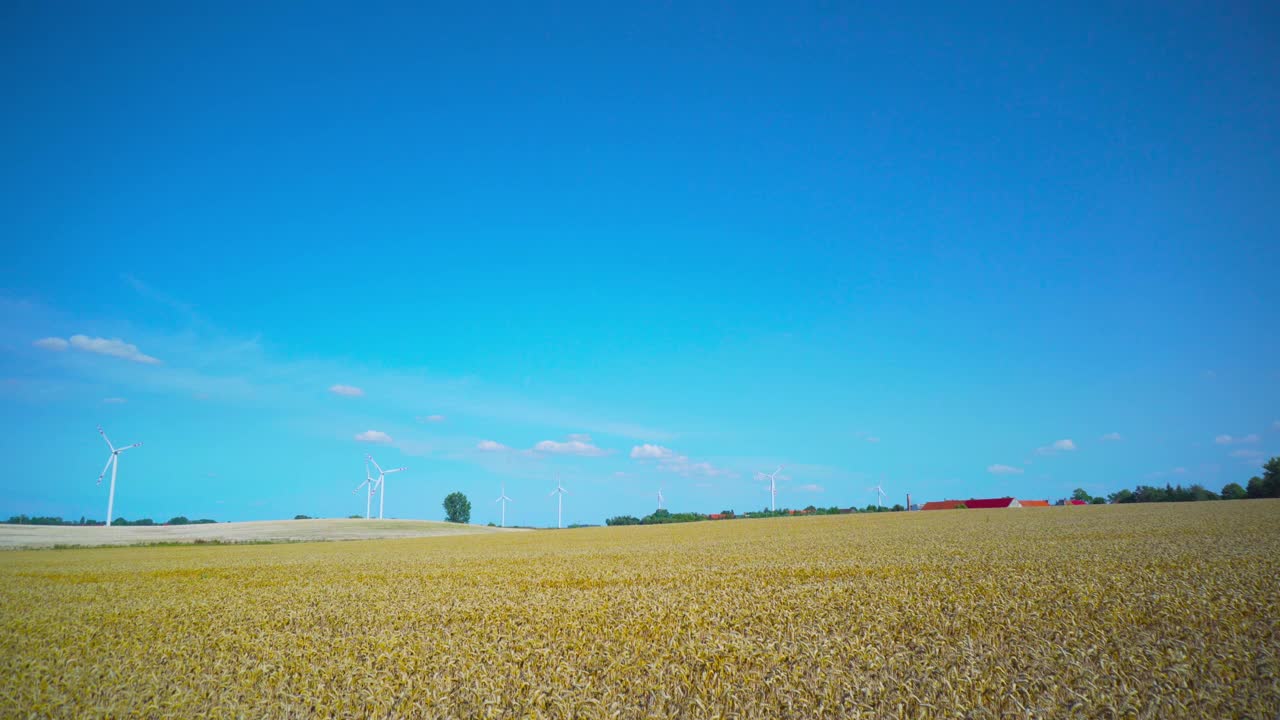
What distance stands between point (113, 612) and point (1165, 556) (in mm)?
17025

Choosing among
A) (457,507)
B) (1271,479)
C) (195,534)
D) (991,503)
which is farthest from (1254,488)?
(457,507)

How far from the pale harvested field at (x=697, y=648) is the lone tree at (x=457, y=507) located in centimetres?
14107

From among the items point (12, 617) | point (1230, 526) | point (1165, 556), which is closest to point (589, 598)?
point (12, 617)

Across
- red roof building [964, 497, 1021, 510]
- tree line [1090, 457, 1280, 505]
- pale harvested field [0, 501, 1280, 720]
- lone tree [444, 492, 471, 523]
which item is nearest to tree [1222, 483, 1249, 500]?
tree line [1090, 457, 1280, 505]

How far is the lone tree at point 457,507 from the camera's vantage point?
145m

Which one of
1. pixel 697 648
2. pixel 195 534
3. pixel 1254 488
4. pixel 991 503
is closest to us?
pixel 697 648

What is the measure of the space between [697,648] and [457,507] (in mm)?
149120

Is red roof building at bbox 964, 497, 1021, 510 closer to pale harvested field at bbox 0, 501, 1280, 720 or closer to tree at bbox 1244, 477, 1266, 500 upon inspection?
tree at bbox 1244, 477, 1266, 500

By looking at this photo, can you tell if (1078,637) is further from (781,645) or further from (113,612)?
(113,612)

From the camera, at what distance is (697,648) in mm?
5734

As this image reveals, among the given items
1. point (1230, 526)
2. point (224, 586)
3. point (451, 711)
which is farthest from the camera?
point (1230, 526)

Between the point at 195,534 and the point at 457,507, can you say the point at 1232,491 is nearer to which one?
the point at 195,534

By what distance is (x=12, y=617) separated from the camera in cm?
917

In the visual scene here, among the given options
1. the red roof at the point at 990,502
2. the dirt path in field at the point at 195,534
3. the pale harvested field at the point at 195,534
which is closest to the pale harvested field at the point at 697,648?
the pale harvested field at the point at 195,534
